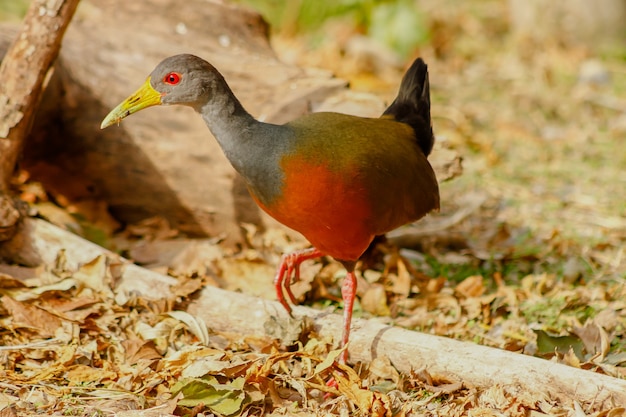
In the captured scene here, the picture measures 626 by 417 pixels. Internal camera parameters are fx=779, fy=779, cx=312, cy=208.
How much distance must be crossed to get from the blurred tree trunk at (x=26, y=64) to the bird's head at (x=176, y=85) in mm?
867

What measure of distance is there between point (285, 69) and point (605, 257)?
2357 millimetres

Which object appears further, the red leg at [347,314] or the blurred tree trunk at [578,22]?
the blurred tree trunk at [578,22]

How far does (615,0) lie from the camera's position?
8070 millimetres

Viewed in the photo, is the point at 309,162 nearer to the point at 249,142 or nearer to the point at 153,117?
the point at 249,142

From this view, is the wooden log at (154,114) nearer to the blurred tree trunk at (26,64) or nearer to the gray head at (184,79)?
the blurred tree trunk at (26,64)

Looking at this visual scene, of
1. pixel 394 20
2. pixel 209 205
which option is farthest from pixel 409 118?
pixel 394 20

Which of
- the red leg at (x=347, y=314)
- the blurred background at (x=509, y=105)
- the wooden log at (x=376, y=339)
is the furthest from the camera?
the blurred background at (x=509, y=105)

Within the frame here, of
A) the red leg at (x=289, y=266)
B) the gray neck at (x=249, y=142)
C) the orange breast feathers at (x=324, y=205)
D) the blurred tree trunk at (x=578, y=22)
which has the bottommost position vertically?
the red leg at (x=289, y=266)

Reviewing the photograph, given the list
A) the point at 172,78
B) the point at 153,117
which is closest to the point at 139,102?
the point at 172,78

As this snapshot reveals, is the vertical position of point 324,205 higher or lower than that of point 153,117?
lower

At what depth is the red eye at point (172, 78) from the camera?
354 centimetres

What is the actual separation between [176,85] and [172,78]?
0.04m

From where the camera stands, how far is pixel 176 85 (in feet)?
11.7

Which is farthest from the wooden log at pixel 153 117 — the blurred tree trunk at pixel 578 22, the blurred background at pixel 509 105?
the blurred tree trunk at pixel 578 22
